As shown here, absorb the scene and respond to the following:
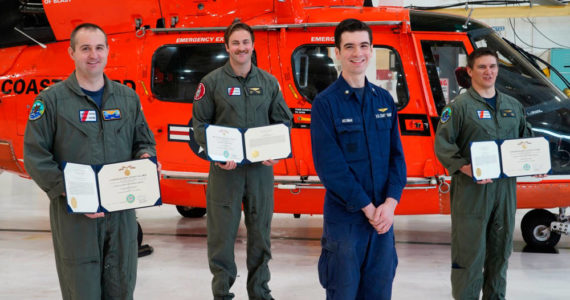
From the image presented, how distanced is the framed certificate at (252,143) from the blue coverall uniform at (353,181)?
1.17m

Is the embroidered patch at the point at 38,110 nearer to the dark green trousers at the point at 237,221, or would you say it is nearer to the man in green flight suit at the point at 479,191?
the dark green trousers at the point at 237,221

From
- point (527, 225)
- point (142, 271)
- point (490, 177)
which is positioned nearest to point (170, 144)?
point (142, 271)

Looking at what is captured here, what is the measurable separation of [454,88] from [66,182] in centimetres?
365

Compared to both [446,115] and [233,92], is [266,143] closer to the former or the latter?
[233,92]

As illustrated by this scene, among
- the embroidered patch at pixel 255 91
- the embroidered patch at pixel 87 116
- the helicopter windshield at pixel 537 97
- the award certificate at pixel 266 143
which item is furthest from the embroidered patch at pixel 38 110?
the helicopter windshield at pixel 537 97

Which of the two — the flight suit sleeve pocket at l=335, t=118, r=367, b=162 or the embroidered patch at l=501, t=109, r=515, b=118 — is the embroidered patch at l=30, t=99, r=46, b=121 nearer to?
the flight suit sleeve pocket at l=335, t=118, r=367, b=162

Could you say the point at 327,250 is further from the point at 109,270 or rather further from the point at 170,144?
the point at 170,144

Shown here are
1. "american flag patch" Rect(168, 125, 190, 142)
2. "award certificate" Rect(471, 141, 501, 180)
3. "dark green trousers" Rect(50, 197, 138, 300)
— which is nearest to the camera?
"dark green trousers" Rect(50, 197, 138, 300)

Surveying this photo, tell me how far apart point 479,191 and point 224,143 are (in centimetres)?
167

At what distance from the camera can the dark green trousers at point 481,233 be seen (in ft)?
12.1

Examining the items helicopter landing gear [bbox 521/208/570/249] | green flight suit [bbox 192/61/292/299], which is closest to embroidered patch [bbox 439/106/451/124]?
green flight suit [bbox 192/61/292/299]

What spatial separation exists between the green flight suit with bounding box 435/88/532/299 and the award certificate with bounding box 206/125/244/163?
132cm

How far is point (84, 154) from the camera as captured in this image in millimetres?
2930

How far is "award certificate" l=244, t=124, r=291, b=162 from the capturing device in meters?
3.95
